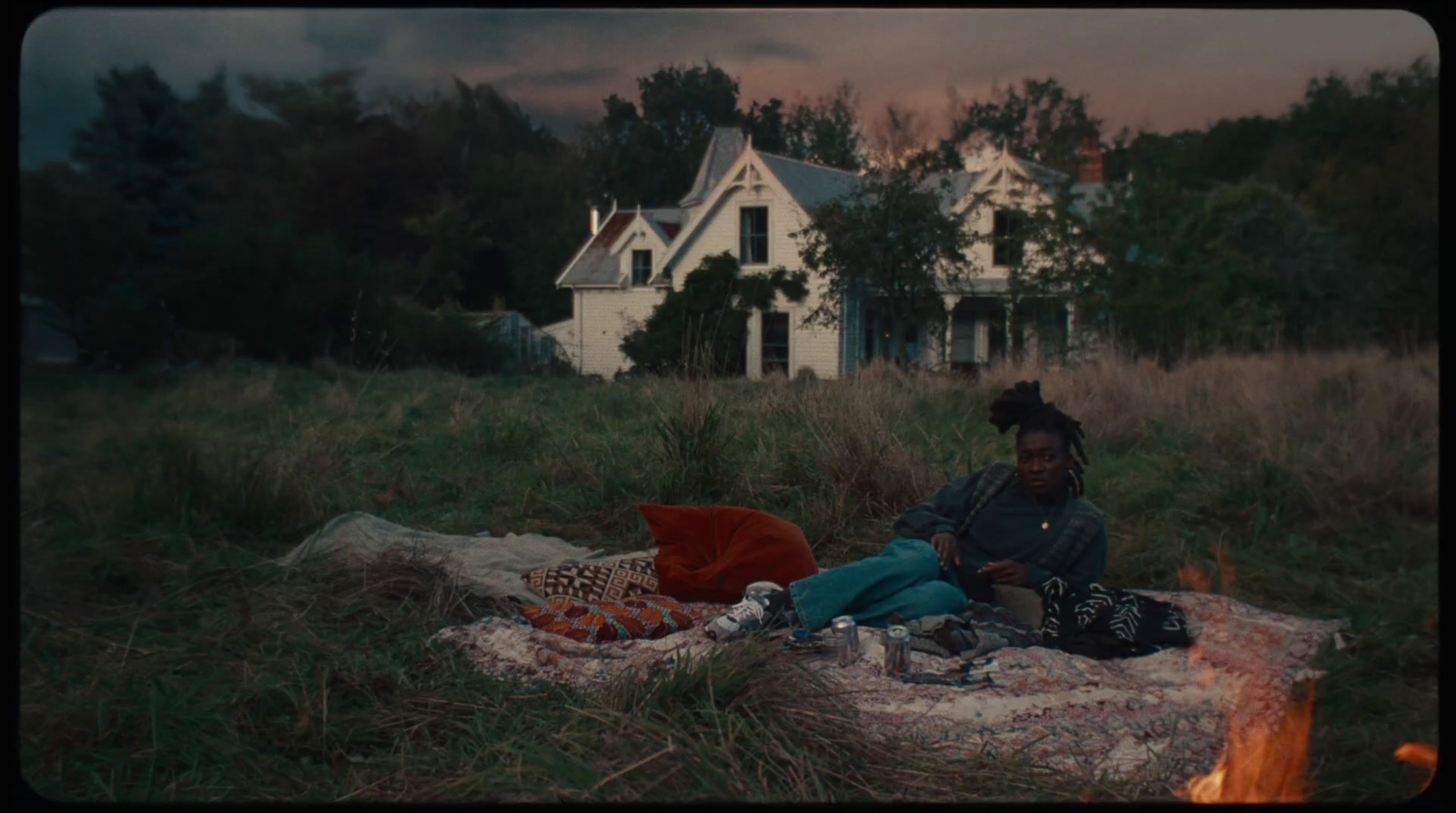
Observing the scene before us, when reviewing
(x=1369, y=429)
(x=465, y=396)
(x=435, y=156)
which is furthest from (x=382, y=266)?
(x=1369, y=429)

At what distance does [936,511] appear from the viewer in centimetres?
495

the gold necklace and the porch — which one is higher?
the porch

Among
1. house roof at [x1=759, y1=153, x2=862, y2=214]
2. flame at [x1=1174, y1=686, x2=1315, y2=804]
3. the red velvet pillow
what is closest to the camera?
flame at [x1=1174, y1=686, x2=1315, y2=804]

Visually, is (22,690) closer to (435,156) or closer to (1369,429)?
(435,156)

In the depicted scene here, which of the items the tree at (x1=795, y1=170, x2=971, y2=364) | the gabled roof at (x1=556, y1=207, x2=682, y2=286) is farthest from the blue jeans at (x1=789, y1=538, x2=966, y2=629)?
the tree at (x1=795, y1=170, x2=971, y2=364)

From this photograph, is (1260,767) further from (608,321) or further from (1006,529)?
(608,321)

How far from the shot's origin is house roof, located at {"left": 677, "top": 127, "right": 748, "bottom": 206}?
570 inches

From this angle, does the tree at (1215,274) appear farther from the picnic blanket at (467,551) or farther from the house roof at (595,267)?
the picnic blanket at (467,551)

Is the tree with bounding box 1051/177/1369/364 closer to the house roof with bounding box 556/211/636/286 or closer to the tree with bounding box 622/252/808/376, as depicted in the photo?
the tree with bounding box 622/252/808/376

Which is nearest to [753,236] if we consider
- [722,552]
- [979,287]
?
[979,287]

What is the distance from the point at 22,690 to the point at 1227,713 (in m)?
4.07

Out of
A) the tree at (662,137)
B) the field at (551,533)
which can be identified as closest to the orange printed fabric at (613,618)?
the field at (551,533)

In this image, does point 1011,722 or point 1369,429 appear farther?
point 1369,429

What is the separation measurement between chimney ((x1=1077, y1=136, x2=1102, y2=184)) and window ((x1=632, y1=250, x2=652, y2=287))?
500 inches
